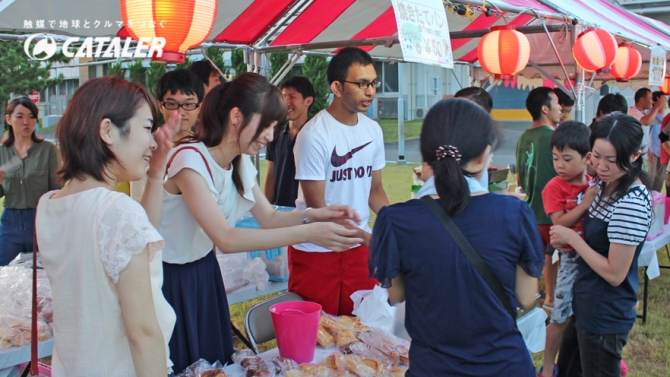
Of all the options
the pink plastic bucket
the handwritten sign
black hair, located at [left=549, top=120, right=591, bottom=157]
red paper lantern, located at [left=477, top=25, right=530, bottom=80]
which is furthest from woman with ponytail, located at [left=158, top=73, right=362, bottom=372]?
the handwritten sign

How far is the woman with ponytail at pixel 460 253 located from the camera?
1.34 m

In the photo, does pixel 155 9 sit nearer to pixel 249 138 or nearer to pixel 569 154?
pixel 249 138

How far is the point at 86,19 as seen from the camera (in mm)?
4355

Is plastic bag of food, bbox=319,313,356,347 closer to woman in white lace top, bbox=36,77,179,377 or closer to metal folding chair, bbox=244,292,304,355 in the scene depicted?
metal folding chair, bbox=244,292,304,355

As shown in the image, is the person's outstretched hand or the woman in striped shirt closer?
the person's outstretched hand

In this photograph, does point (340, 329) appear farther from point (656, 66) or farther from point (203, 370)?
point (656, 66)

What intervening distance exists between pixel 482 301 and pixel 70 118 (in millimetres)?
1021

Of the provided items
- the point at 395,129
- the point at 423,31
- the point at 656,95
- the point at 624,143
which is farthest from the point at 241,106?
the point at 395,129

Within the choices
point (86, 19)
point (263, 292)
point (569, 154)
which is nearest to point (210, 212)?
point (263, 292)

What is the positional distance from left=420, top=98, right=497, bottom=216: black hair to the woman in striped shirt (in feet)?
3.59

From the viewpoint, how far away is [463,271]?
1.34 m

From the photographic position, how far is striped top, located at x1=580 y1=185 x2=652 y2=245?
7.12ft

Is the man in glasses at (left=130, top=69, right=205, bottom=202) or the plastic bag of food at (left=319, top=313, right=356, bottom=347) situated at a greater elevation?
the man in glasses at (left=130, top=69, right=205, bottom=202)

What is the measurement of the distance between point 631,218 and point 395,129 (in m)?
22.4
